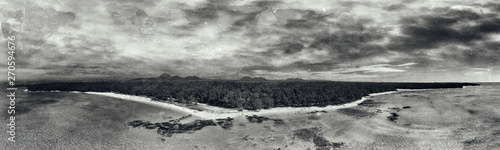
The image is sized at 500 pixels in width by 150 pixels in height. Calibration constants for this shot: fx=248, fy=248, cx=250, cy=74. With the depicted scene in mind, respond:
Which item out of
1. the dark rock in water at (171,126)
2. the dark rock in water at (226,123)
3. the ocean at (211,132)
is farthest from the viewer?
the dark rock in water at (226,123)

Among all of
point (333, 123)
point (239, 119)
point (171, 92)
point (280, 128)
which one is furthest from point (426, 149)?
point (171, 92)

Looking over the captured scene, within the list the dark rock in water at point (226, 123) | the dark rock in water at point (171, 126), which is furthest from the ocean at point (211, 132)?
the dark rock in water at point (171, 126)

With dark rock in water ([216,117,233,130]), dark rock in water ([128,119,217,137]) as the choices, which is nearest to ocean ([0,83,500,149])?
dark rock in water ([216,117,233,130])

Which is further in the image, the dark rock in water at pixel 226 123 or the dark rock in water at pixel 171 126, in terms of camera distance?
the dark rock in water at pixel 226 123

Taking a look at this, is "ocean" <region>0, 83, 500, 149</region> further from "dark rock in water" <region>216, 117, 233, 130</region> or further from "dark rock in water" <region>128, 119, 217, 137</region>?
"dark rock in water" <region>128, 119, 217, 137</region>

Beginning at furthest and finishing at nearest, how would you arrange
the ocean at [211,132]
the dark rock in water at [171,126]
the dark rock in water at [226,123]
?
1. the dark rock in water at [226,123]
2. the dark rock in water at [171,126]
3. the ocean at [211,132]

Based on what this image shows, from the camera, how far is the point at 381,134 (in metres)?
26.4

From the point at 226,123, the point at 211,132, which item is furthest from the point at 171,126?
the point at 226,123

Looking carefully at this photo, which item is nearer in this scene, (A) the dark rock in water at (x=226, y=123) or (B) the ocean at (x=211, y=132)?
(B) the ocean at (x=211, y=132)

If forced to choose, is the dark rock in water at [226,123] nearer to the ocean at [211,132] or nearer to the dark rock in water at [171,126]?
the ocean at [211,132]

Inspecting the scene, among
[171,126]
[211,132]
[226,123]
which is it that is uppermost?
[171,126]

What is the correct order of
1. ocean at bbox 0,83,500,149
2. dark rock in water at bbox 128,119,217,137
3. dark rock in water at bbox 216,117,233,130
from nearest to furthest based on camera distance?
ocean at bbox 0,83,500,149, dark rock in water at bbox 128,119,217,137, dark rock in water at bbox 216,117,233,130

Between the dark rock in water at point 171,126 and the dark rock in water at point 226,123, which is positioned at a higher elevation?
the dark rock in water at point 171,126

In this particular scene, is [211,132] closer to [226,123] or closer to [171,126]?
[226,123]
